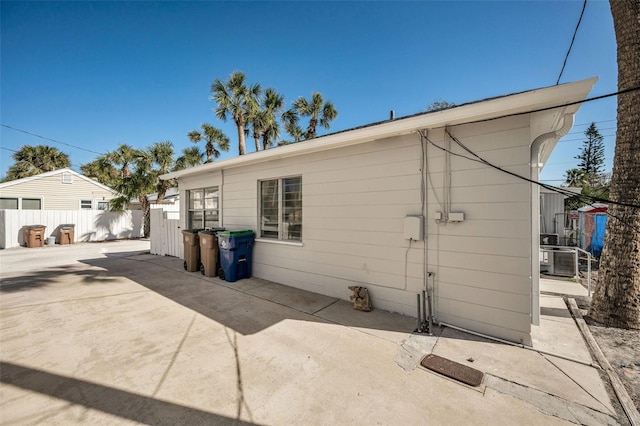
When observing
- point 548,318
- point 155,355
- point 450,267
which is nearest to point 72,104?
point 155,355

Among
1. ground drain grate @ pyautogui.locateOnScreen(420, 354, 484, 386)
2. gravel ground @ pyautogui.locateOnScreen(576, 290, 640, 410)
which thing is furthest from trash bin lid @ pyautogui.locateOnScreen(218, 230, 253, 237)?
gravel ground @ pyautogui.locateOnScreen(576, 290, 640, 410)

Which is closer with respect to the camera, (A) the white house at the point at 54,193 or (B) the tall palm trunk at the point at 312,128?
(A) the white house at the point at 54,193

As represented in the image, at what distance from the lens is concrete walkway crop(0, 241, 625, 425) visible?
191 centimetres

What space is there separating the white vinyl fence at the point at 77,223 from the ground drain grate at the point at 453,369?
1727cm

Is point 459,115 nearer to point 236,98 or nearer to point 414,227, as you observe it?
point 414,227

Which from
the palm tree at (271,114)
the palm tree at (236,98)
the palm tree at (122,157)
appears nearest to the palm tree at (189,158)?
the palm tree at (122,157)

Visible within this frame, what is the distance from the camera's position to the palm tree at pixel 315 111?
16.6m

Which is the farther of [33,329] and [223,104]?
[223,104]

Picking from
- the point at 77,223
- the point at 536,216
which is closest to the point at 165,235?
the point at 77,223

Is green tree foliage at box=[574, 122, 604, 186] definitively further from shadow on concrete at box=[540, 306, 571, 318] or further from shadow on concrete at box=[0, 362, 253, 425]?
shadow on concrete at box=[0, 362, 253, 425]

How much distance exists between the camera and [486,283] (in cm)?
312

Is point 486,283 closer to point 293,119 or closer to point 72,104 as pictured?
point 293,119

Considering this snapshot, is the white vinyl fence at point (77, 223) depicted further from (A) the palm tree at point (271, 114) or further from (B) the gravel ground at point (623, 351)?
(B) the gravel ground at point (623, 351)

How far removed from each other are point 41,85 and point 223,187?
10732 millimetres
